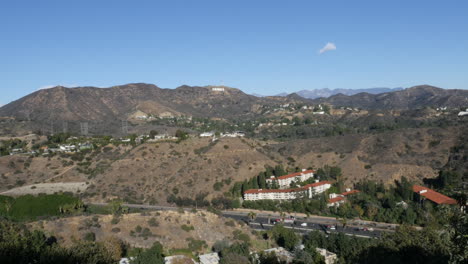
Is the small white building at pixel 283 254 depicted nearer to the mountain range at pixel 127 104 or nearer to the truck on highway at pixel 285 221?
the truck on highway at pixel 285 221

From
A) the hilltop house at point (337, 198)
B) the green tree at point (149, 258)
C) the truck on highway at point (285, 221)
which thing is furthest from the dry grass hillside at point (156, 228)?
the hilltop house at point (337, 198)

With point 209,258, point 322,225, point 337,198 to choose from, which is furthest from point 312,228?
point 209,258

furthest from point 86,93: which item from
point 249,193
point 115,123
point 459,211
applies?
point 459,211

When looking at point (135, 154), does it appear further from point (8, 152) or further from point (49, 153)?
point (8, 152)

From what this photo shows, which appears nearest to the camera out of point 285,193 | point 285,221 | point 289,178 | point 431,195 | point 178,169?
point 285,221

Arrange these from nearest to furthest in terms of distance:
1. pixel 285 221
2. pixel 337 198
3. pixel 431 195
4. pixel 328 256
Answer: pixel 328 256 → pixel 285 221 → pixel 431 195 → pixel 337 198

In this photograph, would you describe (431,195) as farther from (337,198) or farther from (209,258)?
(209,258)
